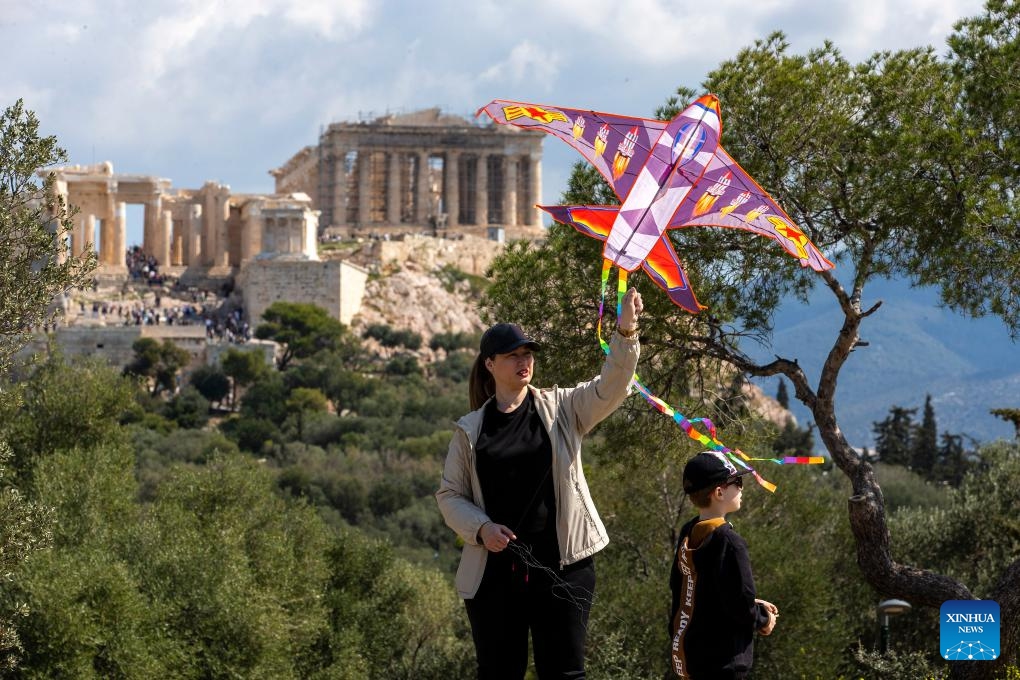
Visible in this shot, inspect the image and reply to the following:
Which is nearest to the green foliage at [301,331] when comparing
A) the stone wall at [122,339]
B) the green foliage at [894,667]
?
the stone wall at [122,339]

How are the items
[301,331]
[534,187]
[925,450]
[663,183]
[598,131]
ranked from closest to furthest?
[663,183] → [598,131] → [925,450] → [301,331] → [534,187]

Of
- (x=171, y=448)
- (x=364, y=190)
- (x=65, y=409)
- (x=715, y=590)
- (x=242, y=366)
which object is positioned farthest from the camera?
(x=364, y=190)

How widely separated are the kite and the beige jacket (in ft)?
2.68

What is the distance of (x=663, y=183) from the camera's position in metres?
6.91

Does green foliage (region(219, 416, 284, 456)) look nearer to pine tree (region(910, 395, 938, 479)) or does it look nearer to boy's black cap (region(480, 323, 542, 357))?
pine tree (region(910, 395, 938, 479))

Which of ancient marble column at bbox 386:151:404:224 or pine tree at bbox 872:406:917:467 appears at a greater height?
ancient marble column at bbox 386:151:404:224

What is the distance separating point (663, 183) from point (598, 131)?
65cm

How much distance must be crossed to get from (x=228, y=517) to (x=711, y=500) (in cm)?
2066

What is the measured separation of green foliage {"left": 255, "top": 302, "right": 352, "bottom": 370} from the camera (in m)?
59.4

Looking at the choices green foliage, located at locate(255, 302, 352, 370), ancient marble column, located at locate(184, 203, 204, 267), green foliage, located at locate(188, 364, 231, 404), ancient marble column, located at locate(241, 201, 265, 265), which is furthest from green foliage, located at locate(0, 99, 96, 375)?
ancient marble column, located at locate(184, 203, 204, 267)

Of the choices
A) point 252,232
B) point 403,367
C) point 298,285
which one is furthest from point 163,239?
point 403,367

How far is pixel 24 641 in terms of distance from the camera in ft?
61.2

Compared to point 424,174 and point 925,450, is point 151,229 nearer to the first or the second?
point 424,174

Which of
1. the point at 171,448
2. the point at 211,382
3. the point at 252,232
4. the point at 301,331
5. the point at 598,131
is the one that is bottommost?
the point at 171,448
